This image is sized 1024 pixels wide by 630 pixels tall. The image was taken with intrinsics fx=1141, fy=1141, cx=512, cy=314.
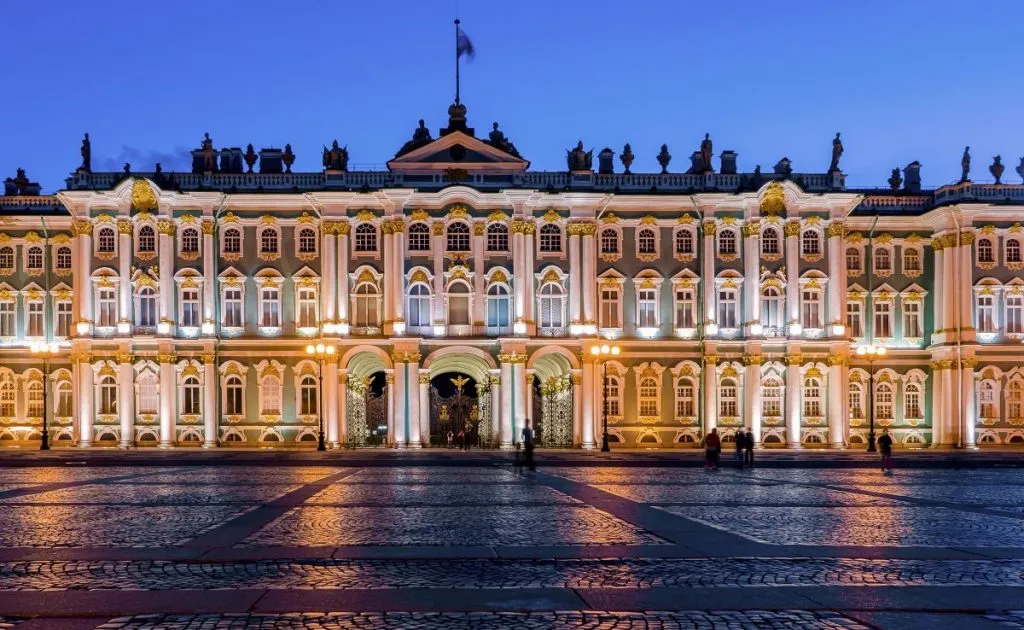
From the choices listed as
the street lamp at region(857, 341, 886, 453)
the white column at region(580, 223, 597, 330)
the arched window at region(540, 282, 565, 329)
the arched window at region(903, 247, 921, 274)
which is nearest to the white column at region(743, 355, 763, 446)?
the street lamp at region(857, 341, 886, 453)

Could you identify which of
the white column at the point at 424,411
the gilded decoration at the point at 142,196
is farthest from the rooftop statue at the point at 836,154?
the gilded decoration at the point at 142,196

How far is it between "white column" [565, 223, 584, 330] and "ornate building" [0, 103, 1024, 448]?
114 mm

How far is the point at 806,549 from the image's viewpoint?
15.9 meters

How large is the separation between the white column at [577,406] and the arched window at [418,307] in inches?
325

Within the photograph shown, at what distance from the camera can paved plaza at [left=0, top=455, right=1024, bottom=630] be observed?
11250 millimetres

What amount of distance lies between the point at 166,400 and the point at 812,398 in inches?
1351

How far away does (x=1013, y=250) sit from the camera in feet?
205

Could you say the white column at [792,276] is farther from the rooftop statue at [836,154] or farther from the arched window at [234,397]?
the arched window at [234,397]

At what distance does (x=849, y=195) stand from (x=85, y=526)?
163ft

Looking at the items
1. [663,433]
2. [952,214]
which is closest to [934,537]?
[663,433]

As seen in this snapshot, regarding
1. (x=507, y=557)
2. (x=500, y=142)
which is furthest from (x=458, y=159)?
(x=507, y=557)

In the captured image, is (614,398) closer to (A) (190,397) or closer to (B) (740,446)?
(B) (740,446)

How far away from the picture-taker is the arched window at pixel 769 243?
61250mm

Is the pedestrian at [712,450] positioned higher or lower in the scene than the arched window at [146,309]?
lower
